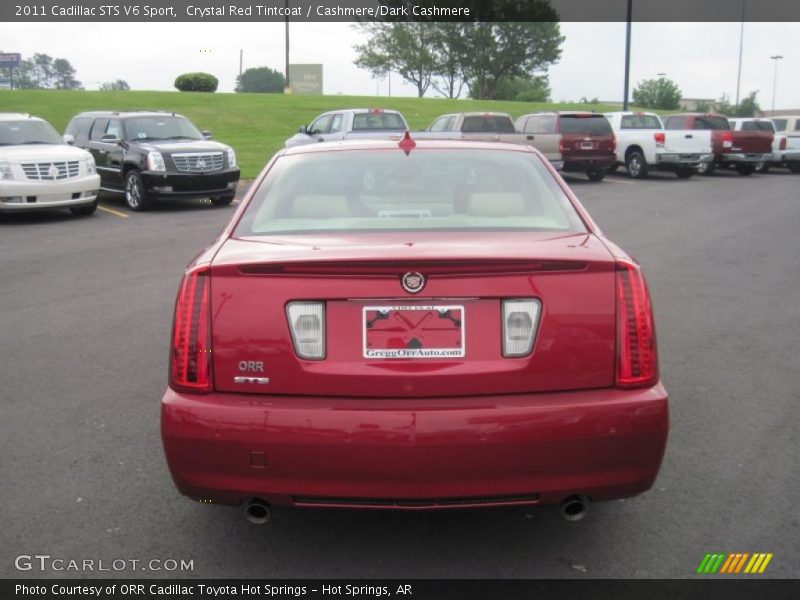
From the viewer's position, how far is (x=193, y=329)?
322cm

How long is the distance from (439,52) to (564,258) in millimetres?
76512

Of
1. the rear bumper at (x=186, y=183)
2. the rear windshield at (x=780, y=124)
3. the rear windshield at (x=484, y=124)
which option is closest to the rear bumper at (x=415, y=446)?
the rear bumper at (x=186, y=183)

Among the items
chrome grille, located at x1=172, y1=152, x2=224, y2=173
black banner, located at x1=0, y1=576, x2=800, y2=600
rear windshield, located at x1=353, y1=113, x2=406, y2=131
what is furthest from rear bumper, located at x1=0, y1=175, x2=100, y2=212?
black banner, located at x1=0, y1=576, x2=800, y2=600

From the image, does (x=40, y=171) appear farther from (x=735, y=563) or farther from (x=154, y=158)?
(x=735, y=563)

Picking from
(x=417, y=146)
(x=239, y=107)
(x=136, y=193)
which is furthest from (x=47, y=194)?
(x=239, y=107)

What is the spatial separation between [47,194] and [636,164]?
16.9 meters

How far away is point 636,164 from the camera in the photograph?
25.7 metres

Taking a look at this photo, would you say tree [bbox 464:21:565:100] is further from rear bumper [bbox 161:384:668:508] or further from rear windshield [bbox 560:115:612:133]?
rear bumper [bbox 161:384:668:508]

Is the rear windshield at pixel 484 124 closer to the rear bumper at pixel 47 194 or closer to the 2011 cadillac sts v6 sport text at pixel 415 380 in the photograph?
the rear bumper at pixel 47 194

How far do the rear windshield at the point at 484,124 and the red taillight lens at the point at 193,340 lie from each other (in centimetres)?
2046

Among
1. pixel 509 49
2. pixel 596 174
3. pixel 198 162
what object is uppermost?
pixel 509 49

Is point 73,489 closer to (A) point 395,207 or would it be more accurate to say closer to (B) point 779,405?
(A) point 395,207

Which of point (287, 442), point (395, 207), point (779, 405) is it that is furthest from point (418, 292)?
point (779, 405)

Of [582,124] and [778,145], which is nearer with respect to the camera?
[582,124]
